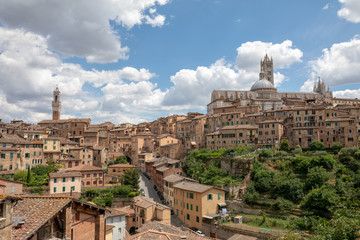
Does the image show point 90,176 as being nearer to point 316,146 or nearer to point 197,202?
point 197,202

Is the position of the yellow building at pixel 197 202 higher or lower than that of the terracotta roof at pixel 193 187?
lower

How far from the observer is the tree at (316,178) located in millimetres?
39281

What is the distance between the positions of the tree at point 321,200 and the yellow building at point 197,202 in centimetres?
1200

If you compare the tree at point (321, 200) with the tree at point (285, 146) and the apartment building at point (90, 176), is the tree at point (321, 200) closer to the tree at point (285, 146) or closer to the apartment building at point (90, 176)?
the tree at point (285, 146)

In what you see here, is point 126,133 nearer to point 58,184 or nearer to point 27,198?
point 58,184

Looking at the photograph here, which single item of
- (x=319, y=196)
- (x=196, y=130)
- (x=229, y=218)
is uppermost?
(x=196, y=130)

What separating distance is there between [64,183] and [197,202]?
873 inches

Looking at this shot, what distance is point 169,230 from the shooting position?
28.1 meters

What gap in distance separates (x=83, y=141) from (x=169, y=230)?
4920 cm

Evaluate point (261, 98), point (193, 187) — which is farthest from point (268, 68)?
point (193, 187)

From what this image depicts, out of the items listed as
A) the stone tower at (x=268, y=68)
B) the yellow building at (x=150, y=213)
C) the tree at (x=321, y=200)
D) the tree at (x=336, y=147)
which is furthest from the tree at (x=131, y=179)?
the stone tower at (x=268, y=68)

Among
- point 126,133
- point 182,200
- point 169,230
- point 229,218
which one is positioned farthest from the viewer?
point 126,133

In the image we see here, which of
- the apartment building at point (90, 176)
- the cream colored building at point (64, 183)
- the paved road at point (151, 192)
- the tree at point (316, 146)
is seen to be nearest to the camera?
the paved road at point (151, 192)

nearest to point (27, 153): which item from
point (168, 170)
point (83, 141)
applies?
Result: point (83, 141)
